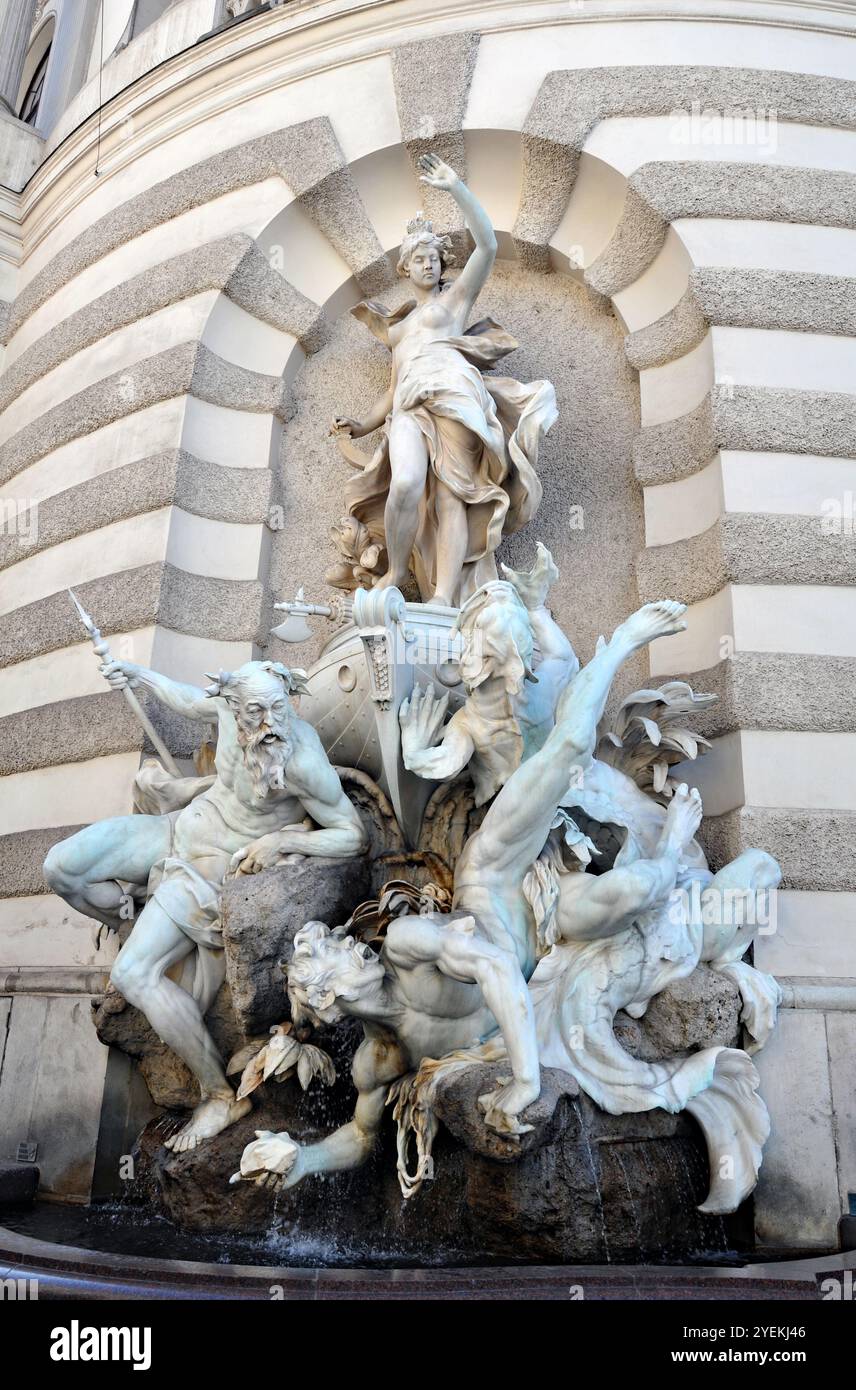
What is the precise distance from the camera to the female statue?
631cm

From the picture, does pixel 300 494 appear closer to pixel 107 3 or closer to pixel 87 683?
pixel 87 683

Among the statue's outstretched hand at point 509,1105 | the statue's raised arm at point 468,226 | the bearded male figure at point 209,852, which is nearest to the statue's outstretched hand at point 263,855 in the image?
the bearded male figure at point 209,852

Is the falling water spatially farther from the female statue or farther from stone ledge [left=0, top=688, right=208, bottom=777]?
stone ledge [left=0, top=688, right=208, bottom=777]

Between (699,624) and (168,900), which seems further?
(699,624)

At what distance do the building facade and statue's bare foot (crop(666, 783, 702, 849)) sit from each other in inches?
33.0

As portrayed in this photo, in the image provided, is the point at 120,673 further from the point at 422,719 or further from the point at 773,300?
the point at 773,300

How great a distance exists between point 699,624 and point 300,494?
3000 millimetres

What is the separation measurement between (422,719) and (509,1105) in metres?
1.86

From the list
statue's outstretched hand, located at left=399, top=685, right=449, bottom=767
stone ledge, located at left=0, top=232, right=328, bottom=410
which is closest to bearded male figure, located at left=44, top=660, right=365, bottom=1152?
statue's outstretched hand, located at left=399, top=685, right=449, bottom=767

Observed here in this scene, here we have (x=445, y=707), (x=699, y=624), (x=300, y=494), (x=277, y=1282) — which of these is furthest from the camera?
(x=300, y=494)

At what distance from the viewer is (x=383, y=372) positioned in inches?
319

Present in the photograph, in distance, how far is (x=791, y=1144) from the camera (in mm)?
4742

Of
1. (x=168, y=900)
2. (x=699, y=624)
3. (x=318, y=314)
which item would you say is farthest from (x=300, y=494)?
(x=168, y=900)

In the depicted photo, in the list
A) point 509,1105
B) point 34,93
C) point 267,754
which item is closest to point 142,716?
point 267,754
